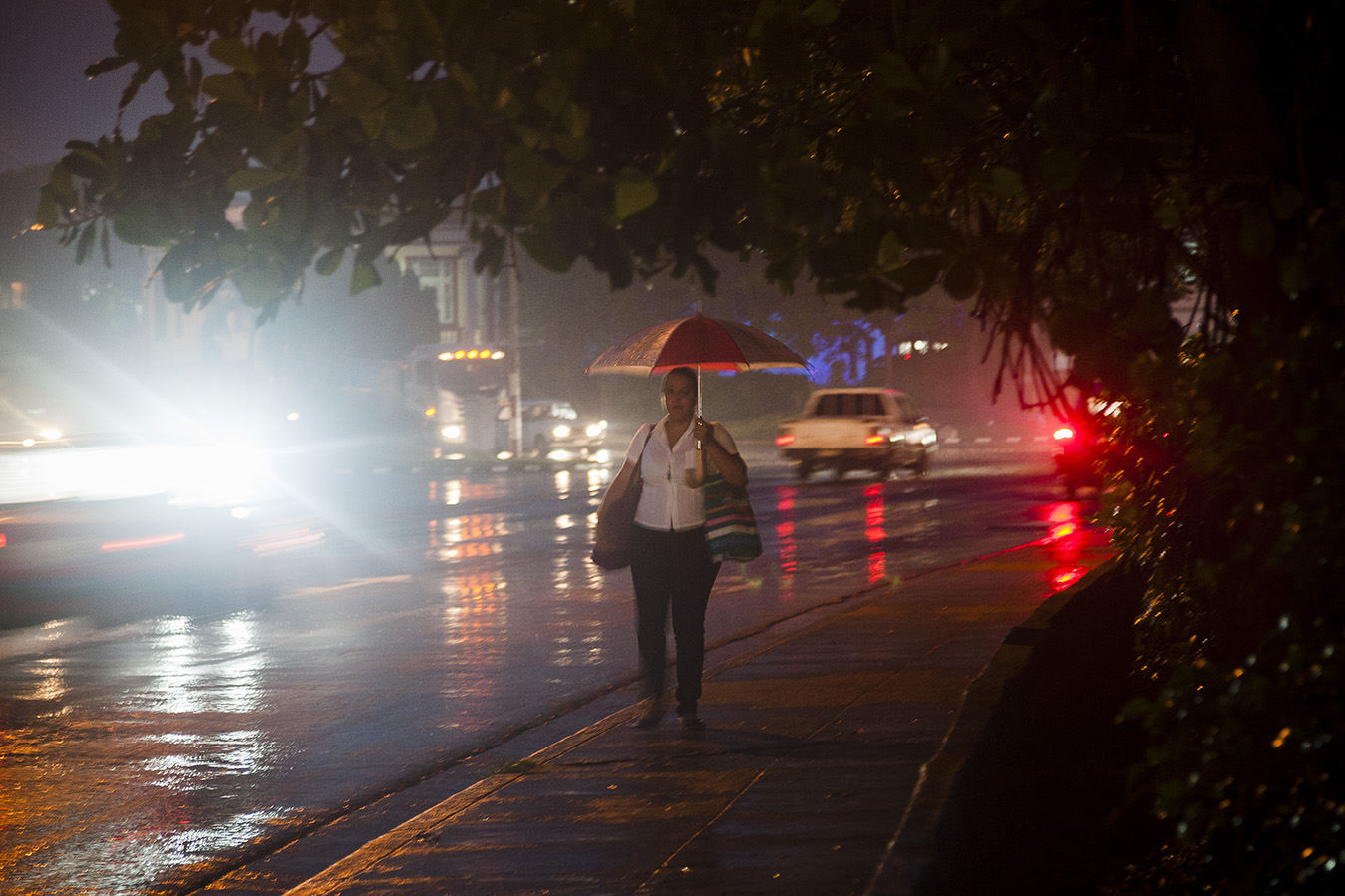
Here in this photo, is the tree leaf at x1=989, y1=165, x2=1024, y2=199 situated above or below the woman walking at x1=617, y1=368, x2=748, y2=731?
above

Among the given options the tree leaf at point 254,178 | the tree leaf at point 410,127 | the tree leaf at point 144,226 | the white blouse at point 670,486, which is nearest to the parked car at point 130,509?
the white blouse at point 670,486

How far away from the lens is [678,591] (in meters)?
7.59

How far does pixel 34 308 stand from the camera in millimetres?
71938

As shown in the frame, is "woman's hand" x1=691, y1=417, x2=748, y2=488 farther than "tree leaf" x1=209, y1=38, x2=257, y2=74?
Yes

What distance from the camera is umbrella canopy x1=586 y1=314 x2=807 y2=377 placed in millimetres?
8695

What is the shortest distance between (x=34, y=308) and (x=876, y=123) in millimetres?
74365

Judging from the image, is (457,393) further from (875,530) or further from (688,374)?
(688,374)

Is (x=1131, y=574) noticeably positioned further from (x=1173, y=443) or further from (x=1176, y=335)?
(x=1176, y=335)

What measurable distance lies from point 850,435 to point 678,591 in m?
21.8

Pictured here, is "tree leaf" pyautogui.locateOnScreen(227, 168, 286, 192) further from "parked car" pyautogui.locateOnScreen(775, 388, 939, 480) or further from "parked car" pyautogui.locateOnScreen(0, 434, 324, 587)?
"parked car" pyautogui.locateOnScreen(775, 388, 939, 480)

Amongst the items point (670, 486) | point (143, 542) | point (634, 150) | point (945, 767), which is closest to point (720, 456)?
point (670, 486)

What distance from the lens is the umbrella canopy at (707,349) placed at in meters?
8.70

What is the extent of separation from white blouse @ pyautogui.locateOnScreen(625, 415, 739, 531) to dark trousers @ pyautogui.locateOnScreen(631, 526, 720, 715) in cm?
6

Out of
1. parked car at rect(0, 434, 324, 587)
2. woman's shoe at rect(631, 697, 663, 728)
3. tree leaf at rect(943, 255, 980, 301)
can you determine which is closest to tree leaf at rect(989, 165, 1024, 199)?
tree leaf at rect(943, 255, 980, 301)
